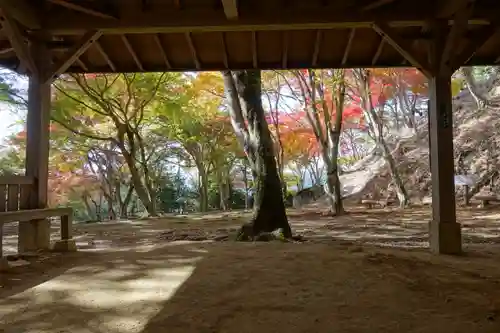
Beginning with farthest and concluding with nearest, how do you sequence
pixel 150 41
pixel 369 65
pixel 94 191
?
1. pixel 94 191
2. pixel 369 65
3. pixel 150 41

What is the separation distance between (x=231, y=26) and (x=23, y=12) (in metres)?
2.34

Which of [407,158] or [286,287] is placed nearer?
[286,287]

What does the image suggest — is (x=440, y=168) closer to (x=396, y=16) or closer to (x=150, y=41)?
(x=396, y=16)

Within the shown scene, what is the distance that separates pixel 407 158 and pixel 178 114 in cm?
970

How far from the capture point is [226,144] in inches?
727

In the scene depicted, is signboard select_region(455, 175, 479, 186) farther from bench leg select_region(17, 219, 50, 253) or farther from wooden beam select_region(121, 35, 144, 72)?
bench leg select_region(17, 219, 50, 253)

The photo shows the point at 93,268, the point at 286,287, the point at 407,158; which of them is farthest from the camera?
the point at 407,158

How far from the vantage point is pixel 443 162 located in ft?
15.9

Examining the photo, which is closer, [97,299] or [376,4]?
[97,299]

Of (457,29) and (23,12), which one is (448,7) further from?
(23,12)

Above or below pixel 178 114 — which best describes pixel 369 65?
below

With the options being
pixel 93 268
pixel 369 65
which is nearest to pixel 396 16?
pixel 369 65

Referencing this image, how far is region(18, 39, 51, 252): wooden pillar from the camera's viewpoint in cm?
500

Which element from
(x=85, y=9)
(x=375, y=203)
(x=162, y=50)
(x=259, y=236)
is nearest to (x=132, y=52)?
(x=162, y=50)
